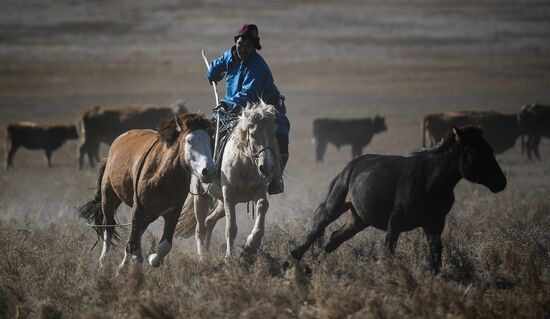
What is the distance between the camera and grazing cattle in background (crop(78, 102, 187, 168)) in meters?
27.1

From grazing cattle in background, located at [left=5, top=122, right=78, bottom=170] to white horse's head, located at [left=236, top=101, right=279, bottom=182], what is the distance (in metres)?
17.0

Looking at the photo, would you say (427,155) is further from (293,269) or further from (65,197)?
(65,197)

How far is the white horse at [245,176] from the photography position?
986 cm

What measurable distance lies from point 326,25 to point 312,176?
71.2m

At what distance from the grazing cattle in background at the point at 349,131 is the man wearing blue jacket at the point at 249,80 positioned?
58.4 ft

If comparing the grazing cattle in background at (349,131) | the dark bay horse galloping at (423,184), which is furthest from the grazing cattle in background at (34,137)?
the dark bay horse galloping at (423,184)

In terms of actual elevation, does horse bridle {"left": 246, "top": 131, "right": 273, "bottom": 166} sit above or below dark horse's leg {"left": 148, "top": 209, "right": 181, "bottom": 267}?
above

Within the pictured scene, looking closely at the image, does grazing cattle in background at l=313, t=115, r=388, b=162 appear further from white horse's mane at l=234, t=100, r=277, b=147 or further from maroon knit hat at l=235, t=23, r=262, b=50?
white horse's mane at l=234, t=100, r=277, b=147

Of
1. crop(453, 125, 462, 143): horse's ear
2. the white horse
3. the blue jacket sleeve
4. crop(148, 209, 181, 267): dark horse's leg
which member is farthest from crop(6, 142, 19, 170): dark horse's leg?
crop(453, 125, 462, 143): horse's ear

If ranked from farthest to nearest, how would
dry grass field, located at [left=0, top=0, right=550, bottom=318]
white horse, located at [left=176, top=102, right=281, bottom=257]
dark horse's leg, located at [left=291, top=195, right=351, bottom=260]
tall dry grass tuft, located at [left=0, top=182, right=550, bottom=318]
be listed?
white horse, located at [left=176, top=102, right=281, bottom=257]
dark horse's leg, located at [left=291, top=195, right=351, bottom=260]
dry grass field, located at [left=0, top=0, right=550, bottom=318]
tall dry grass tuft, located at [left=0, top=182, right=550, bottom=318]

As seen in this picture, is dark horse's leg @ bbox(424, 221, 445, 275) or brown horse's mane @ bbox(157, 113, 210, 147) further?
brown horse's mane @ bbox(157, 113, 210, 147)

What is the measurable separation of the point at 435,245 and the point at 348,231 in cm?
115

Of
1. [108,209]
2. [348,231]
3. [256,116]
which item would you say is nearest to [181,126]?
[256,116]

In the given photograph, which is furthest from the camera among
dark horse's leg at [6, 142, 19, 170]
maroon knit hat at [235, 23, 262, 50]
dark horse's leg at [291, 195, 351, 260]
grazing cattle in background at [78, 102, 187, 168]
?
grazing cattle in background at [78, 102, 187, 168]
